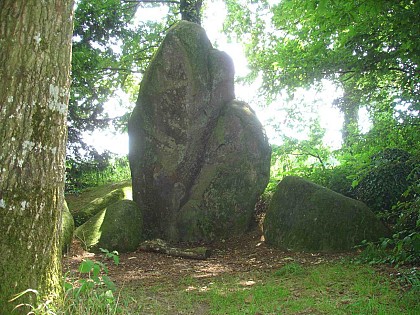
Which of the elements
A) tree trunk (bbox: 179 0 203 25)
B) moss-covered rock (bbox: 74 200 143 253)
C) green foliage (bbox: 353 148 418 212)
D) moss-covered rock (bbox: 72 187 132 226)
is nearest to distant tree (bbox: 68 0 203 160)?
tree trunk (bbox: 179 0 203 25)

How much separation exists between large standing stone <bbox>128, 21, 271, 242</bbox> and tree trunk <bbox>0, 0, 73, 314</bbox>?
5.79m

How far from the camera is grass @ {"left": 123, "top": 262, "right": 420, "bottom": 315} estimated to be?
4.28 m

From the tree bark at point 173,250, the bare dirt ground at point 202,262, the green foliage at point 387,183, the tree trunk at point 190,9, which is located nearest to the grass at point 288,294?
the bare dirt ground at point 202,262

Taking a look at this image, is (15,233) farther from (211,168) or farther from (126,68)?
(126,68)

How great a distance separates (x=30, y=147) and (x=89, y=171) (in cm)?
972

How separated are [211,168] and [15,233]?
20.9ft

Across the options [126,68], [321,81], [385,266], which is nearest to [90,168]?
[126,68]

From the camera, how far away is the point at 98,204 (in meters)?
10.7

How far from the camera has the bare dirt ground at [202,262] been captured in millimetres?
6422

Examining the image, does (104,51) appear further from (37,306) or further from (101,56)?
(37,306)

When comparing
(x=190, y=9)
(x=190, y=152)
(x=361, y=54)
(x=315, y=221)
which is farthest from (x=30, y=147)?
(x=190, y=9)

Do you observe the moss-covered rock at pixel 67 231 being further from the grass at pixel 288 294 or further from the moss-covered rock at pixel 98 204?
the grass at pixel 288 294

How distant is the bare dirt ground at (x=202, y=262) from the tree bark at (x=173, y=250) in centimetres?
11

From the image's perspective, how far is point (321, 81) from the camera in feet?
26.0
